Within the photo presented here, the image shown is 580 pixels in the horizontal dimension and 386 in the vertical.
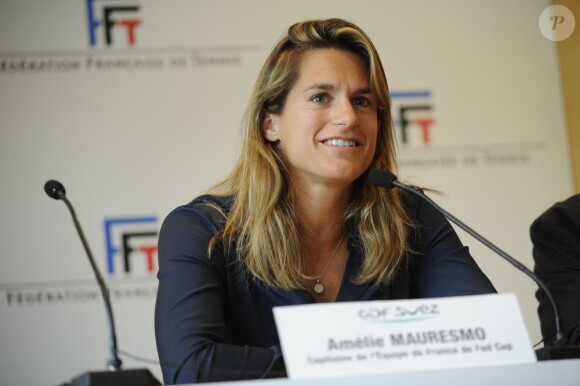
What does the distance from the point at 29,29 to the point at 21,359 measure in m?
1.38

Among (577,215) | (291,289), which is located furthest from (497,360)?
(577,215)

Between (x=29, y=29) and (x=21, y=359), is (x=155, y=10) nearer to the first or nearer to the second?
(x=29, y=29)

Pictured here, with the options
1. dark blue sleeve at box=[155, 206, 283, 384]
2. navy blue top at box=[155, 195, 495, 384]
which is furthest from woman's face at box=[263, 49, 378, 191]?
dark blue sleeve at box=[155, 206, 283, 384]

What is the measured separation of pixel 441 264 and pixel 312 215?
1.25ft

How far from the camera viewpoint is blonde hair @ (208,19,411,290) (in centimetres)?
245

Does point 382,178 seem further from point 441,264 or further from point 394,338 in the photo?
point 394,338

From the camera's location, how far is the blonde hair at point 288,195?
2453mm

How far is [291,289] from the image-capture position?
241 cm

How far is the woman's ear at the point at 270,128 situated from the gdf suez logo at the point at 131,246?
4.38ft

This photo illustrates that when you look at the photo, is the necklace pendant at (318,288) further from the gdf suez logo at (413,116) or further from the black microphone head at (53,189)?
the gdf suez logo at (413,116)

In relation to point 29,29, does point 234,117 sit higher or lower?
lower

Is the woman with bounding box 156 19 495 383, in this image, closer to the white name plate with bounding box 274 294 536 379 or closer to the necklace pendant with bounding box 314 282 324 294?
the necklace pendant with bounding box 314 282 324 294

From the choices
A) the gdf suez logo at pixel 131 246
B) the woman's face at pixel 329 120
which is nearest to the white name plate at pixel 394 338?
the woman's face at pixel 329 120

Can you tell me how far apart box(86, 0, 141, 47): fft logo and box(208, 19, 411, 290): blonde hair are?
149 centimetres
